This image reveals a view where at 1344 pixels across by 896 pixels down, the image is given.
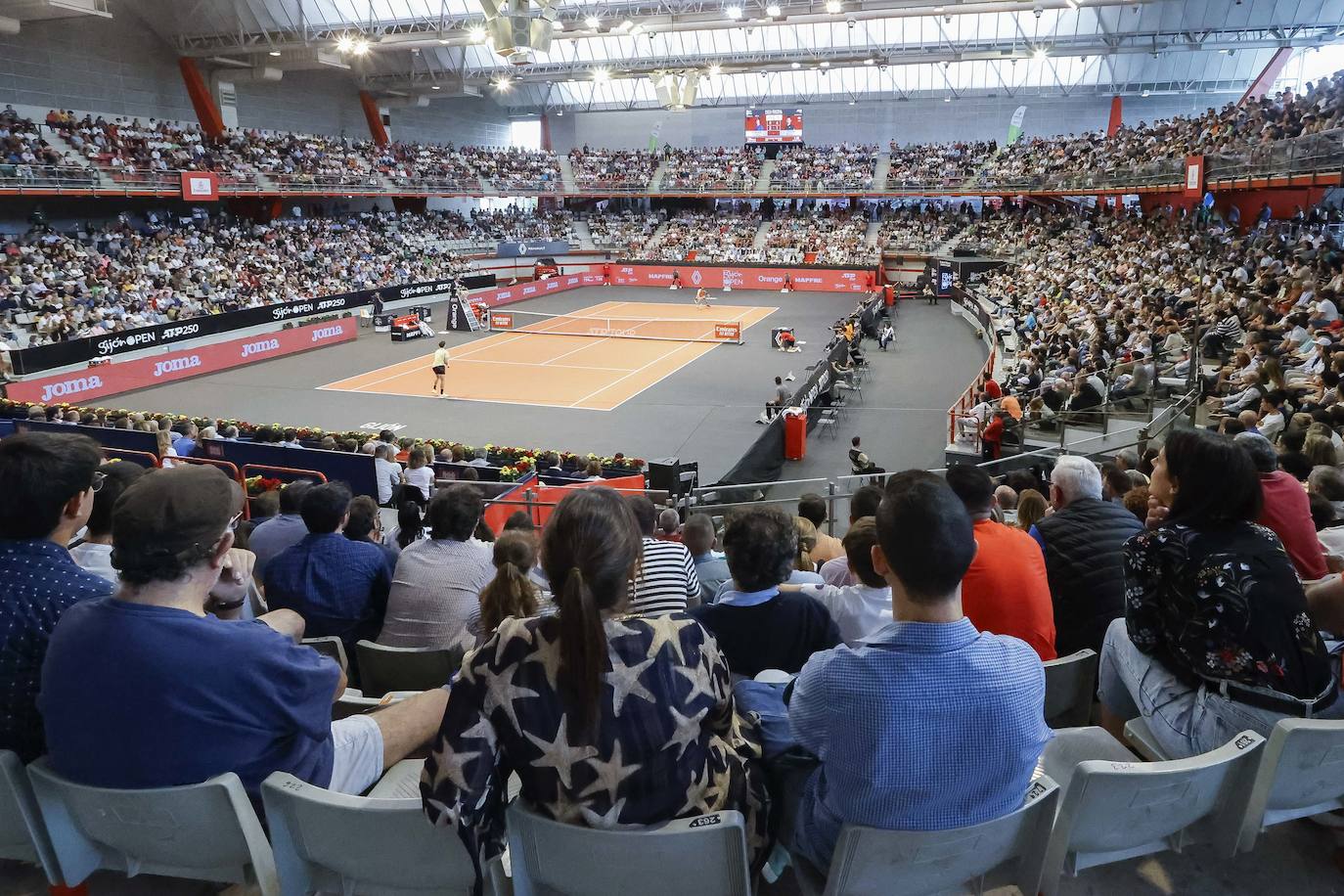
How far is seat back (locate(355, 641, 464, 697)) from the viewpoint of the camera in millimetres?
4348

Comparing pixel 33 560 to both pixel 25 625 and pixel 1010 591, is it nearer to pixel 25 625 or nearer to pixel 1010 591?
pixel 25 625

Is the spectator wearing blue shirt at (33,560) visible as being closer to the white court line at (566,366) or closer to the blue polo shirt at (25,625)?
the blue polo shirt at (25,625)

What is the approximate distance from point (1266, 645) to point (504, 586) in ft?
9.92

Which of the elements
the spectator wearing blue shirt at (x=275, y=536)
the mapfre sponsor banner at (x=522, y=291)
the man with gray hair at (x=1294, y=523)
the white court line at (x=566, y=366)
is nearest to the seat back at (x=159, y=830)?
the spectator wearing blue shirt at (x=275, y=536)

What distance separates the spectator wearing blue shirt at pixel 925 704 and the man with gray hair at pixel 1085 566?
2080 mm

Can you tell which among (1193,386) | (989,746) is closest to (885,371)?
(1193,386)

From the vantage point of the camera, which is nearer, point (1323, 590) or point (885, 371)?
point (1323, 590)

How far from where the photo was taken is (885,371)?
1045 inches

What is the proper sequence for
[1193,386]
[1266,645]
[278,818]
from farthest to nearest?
[1193,386]
[1266,645]
[278,818]

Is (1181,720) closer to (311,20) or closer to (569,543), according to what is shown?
(569,543)

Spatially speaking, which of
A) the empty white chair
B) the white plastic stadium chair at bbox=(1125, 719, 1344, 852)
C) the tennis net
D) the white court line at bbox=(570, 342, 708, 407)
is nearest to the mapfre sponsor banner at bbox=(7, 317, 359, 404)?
the tennis net

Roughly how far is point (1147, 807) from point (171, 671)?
2.99 m

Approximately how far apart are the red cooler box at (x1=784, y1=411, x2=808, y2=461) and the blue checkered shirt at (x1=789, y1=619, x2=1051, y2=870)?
1604 centimetres

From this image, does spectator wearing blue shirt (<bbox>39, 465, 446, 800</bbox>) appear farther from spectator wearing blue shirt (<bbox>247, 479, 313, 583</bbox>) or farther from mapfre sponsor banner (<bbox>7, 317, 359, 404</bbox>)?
mapfre sponsor banner (<bbox>7, 317, 359, 404</bbox>)
